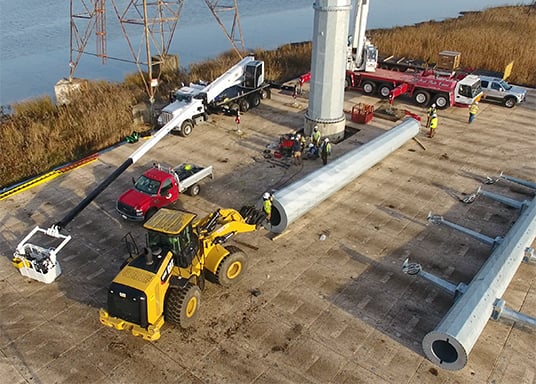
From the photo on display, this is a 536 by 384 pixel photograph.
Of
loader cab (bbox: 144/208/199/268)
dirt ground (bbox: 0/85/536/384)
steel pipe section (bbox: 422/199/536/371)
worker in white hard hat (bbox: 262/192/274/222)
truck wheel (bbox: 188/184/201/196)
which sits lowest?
dirt ground (bbox: 0/85/536/384)

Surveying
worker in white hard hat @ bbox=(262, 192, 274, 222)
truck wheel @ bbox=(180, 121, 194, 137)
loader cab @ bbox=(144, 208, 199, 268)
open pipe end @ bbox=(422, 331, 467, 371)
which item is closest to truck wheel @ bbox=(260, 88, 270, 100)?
truck wheel @ bbox=(180, 121, 194, 137)

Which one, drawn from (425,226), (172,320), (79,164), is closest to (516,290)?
(425,226)

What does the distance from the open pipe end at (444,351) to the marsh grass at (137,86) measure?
1665cm

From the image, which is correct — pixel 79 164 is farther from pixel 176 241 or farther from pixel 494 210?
pixel 494 210

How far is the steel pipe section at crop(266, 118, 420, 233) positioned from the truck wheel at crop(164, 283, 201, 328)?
4.32m

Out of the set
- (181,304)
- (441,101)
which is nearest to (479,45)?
(441,101)

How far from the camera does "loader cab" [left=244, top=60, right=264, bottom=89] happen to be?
81.3ft

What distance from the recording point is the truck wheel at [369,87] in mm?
27281

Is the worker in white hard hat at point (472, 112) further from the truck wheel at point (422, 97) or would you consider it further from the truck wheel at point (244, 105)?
the truck wheel at point (244, 105)

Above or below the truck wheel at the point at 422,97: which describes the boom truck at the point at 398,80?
above

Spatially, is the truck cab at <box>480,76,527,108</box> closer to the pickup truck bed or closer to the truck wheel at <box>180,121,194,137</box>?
the truck wheel at <box>180,121,194,137</box>

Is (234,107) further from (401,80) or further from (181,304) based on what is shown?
(181,304)

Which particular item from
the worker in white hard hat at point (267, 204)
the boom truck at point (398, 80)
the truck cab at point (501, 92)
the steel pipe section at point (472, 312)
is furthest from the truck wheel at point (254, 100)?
the steel pipe section at point (472, 312)

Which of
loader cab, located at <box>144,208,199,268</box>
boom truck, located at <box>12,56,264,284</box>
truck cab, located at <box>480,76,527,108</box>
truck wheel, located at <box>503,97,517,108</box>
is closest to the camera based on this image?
loader cab, located at <box>144,208,199,268</box>
